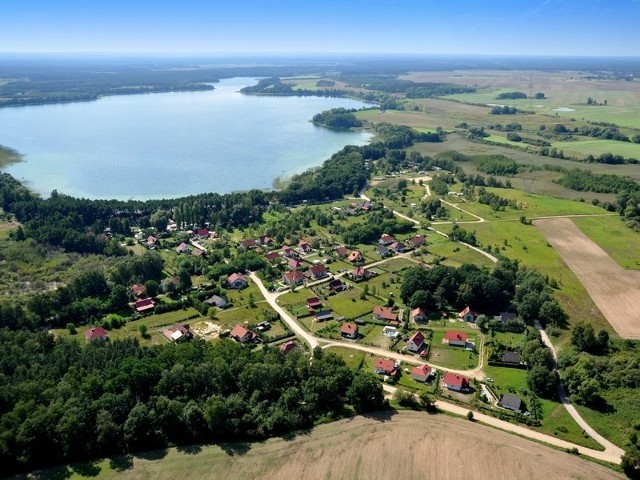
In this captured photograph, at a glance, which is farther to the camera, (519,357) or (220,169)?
(220,169)

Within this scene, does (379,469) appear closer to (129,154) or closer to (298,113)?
(129,154)

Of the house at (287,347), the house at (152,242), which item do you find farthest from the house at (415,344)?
the house at (152,242)

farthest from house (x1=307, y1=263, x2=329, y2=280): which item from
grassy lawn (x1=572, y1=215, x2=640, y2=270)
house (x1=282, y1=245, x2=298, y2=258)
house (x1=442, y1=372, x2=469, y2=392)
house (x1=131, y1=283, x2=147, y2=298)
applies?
grassy lawn (x1=572, y1=215, x2=640, y2=270)

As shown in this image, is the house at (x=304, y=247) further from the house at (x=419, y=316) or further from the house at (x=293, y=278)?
the house at (x=419, y=316)

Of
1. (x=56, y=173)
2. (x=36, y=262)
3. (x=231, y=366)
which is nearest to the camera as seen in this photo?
(x=231, y=366)

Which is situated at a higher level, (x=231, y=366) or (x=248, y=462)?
(x=231, y=366)

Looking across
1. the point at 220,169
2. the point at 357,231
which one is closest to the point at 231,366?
the point at 357,231

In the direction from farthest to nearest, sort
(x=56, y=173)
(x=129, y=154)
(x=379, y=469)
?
(x=129, y=154)
(x=56, y=173)
(x=379, y=469)

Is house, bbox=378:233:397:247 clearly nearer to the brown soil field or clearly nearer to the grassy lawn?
the grassy lawn
